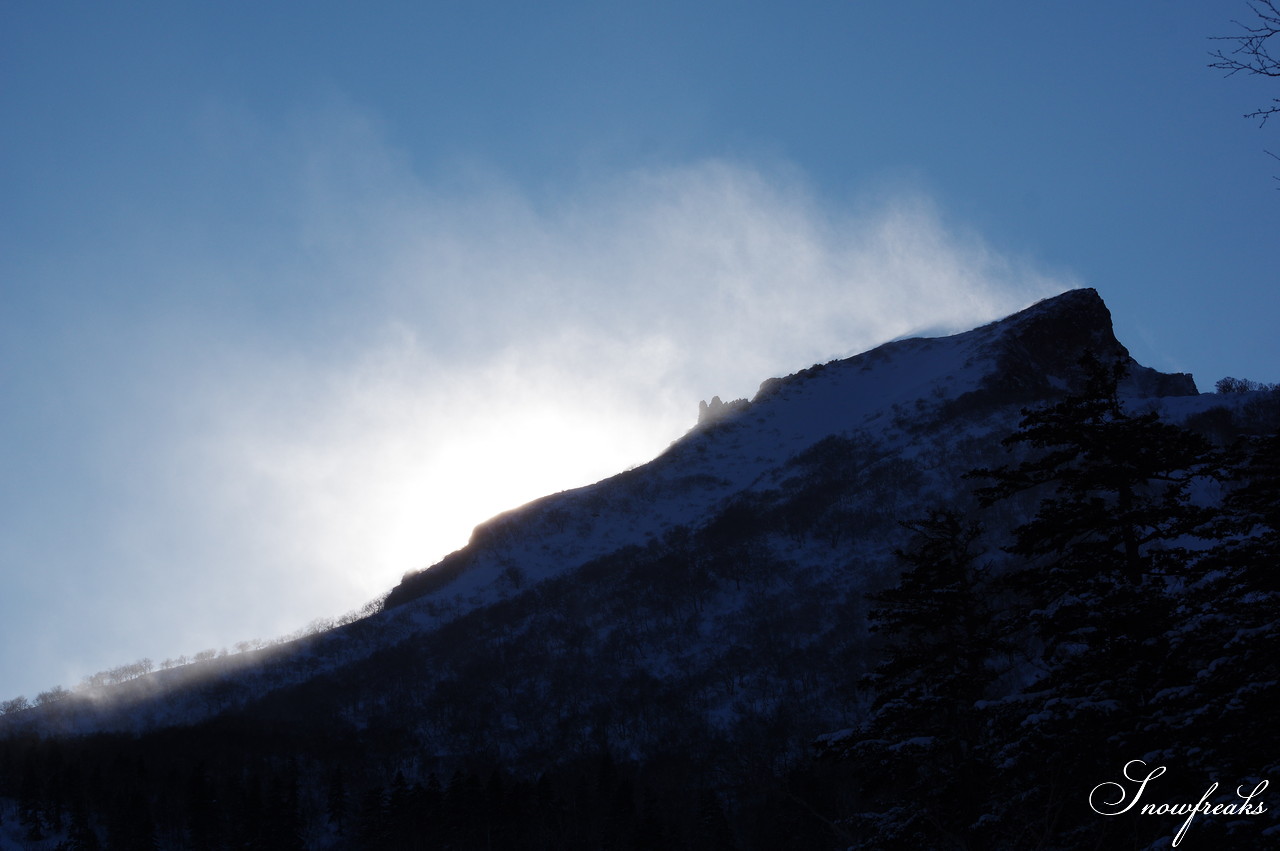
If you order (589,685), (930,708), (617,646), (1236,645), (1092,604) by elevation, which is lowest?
(589,685)

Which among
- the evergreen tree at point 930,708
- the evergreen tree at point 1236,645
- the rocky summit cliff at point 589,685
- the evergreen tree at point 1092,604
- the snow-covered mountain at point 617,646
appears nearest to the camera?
the evergreen tree at point 1236,645

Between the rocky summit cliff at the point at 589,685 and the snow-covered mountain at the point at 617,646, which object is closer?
the rocky summit cliff at the point at 589,685

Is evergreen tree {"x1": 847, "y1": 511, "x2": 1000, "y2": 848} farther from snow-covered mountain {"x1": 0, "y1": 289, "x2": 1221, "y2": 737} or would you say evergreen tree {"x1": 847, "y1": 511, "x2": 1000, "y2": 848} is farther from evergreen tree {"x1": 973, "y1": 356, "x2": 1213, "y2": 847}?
snow-covered mountain {"x1": 0, "y1": 289, "x2": 1221, "y2": 737}

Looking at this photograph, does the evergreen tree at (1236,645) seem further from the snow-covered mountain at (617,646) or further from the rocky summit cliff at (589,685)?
the snow-covered mountain at (617,646)

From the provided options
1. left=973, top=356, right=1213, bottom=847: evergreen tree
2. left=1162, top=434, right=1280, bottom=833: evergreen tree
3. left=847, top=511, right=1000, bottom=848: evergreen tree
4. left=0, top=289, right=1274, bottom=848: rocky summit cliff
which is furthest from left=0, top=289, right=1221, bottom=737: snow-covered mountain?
left=1162, top=434, right=1280, bottom=833: evergreen tree

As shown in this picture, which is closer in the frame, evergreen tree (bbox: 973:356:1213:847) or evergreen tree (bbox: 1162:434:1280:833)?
evergreen tree (bbox: 1162:434:1280:833)

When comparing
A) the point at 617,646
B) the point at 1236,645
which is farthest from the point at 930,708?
the point at 617,646

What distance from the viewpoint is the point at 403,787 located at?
8381 cm

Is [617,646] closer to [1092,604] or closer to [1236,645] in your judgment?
[1092,604]

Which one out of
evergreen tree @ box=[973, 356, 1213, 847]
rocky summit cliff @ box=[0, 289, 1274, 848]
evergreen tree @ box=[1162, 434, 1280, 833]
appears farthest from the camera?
rocky summit cliff @ box=[0, 289, 1274, 848]

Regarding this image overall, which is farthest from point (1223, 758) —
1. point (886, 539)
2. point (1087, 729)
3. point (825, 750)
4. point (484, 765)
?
point (886, 539)

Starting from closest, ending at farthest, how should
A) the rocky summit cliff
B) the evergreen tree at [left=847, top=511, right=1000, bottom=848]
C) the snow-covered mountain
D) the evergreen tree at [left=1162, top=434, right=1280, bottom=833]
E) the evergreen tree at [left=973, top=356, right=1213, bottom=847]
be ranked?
the evergreen tree at [left=1162, top=434, right=1280, bottom=833]
the evergreen tree at [left=973, top=356, right=1213, bottom=847]
the evergreen tree at [left=847, top=511, right=1000, bottom=848]
the rocky summit cliff
the snow-covered mountain

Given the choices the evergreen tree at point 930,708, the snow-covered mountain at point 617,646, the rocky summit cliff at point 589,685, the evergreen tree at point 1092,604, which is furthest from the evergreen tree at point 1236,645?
the snow-covered mountain at point 617,646

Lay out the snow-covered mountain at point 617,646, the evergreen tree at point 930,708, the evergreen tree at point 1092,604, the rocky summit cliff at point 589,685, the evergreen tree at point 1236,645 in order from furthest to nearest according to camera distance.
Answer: the snow-covered mountain at point 617,646 < the rocky summit cliff at point 589,685 < the evergreen tree at point 930,708 < the evergreen tree at point 1092,604 < the evergreen tree at point 1236,645
